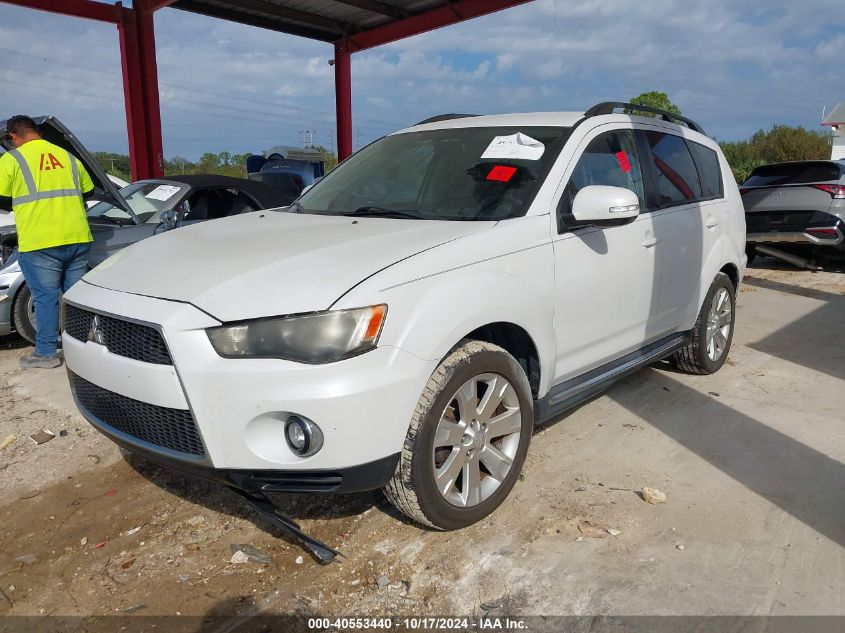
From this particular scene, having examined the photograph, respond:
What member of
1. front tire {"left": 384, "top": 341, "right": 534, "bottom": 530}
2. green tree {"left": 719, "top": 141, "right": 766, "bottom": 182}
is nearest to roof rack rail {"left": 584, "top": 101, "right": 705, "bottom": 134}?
front tire {"left": 384, "top": 341, "right": 534, "bottom": 530}

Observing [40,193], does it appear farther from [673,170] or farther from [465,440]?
[673,170]

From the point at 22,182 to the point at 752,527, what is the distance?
212 inches

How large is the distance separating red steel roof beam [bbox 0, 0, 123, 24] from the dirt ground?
8.77 meters

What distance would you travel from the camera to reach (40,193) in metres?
5.24

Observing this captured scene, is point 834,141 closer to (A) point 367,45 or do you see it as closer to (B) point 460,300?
(A) point 367,45

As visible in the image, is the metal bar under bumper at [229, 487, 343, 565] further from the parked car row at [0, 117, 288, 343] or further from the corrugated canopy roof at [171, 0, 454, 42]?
the corrugated canopy roof at [171, 0, 454, 42]

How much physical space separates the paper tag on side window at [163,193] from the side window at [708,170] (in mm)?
4621

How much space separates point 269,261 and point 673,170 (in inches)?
113

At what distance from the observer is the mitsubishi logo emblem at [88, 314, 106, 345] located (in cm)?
271

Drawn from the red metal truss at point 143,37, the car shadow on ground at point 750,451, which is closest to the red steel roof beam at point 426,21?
the red metal truss at point 143,37

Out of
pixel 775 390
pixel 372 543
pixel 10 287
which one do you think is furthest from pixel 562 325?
pixel 10 287

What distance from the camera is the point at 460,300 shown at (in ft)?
8.71

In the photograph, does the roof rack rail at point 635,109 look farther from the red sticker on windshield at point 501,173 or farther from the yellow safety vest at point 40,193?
the yellow safety vest at point 40,193

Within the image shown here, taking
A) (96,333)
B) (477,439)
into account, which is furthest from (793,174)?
(96,333)
